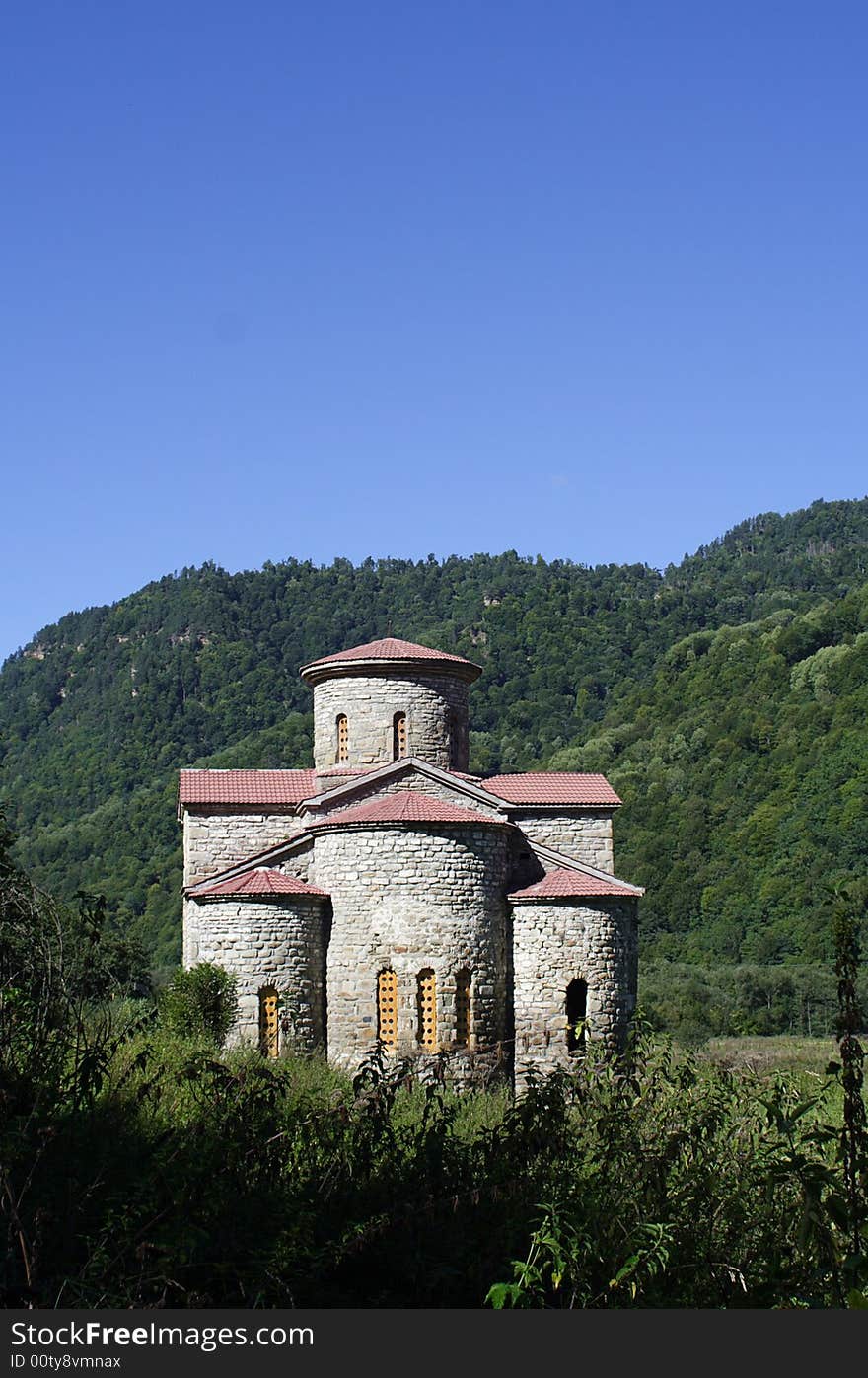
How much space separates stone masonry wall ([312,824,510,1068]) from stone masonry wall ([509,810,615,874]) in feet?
13.1

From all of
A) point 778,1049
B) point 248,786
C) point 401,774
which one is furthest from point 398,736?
point 778,1049

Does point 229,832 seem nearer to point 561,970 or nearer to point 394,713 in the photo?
point 394,713

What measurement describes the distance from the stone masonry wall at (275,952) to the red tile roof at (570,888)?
3101mm

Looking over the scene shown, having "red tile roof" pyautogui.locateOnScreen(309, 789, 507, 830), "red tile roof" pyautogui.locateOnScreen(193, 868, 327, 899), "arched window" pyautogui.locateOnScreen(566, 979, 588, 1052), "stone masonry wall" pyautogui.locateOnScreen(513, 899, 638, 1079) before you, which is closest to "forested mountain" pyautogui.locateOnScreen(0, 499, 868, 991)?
"red tile roof" pyautogui.locateOnScreen(309, 789, 507, 830)

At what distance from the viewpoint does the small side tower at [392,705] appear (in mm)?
25438

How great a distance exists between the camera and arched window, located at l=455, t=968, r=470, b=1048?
22.0m

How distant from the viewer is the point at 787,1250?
8016 mm

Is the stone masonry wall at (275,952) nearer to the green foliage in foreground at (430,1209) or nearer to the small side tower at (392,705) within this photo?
the small side tower at (392,705)

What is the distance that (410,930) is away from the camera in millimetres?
21984

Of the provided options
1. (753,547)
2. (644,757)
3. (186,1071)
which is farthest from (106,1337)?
(753,547)

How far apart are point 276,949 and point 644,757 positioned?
52.6m

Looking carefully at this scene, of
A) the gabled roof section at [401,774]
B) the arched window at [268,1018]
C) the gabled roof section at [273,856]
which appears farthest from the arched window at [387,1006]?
the gabled roof section at [401,774]

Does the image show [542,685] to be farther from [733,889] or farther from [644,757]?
[733,889]

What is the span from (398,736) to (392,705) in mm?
516
